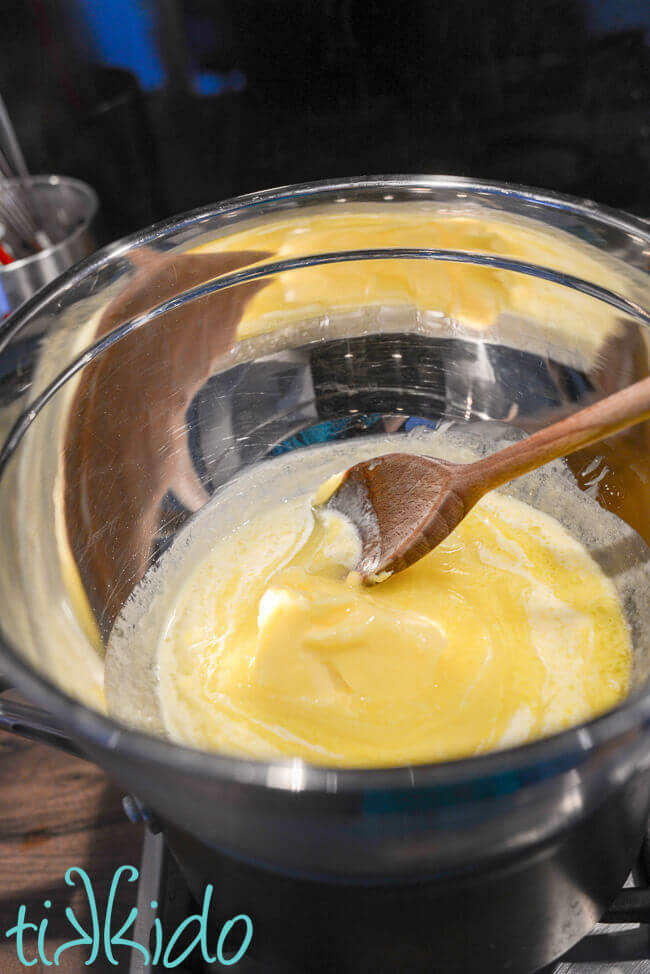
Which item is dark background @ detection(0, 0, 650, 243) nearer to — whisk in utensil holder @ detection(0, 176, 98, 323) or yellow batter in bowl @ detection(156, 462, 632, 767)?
whisk in utensil holder @ detection(0, 176, 98, 323)

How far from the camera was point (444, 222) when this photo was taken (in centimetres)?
69

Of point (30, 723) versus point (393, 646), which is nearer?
point (30, 723)

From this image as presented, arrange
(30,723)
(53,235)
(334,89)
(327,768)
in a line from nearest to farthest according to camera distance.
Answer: (327,768) < (30,723) < (334,89) < (53,235)

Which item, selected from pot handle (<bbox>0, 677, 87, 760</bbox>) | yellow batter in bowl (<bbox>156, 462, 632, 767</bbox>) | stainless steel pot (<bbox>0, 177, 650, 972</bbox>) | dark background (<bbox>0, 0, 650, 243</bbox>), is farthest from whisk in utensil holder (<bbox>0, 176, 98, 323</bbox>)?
pot handle (<bbox>0, 677, 87, 760</bbox>)

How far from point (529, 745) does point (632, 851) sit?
0.77 ft

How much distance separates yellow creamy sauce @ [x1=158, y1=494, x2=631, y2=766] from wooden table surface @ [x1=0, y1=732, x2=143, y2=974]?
13 centimetres

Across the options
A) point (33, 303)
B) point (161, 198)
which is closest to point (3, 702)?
point (33, 303)

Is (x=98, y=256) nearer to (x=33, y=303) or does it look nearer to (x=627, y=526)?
(x=33, y=303)

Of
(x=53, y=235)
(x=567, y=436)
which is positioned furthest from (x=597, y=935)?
(x=53, y=235)

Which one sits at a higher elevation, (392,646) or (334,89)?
(334,89)

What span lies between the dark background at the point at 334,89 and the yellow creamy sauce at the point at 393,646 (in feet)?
1.51

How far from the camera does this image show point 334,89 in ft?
3.00

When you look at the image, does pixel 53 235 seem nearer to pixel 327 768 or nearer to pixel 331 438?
pixel 331 438

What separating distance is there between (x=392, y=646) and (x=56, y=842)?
32 centimetres
